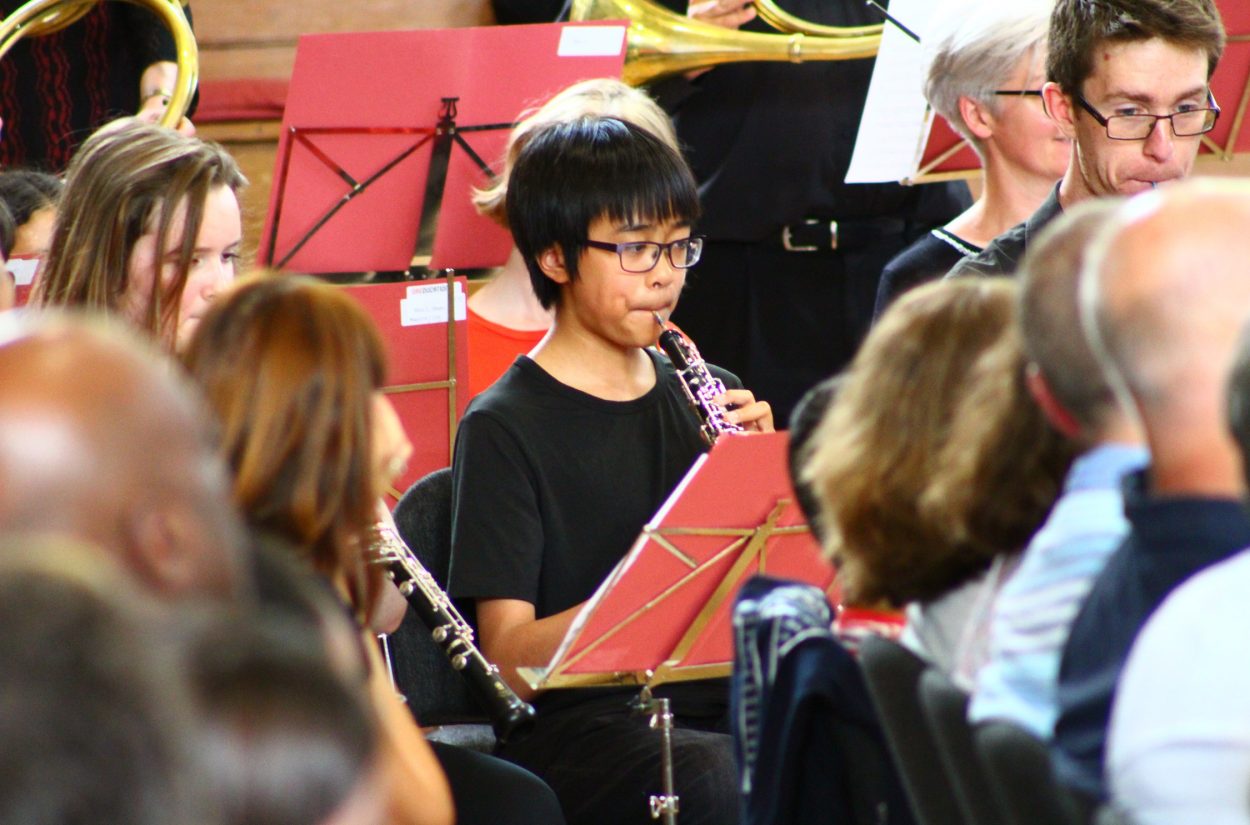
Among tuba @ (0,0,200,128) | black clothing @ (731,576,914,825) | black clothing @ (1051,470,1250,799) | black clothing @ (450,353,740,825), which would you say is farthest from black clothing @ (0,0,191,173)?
black clothing @ (1051,470,1250,799)

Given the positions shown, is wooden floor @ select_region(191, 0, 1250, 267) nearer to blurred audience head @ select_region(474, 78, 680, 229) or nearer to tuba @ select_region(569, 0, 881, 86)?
tuba @ select_region(569, 0, 881, 86)

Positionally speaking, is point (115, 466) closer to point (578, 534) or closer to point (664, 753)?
point (664, 753)

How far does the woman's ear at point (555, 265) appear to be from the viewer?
2.29 m

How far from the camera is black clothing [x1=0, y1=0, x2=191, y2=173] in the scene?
133 inches

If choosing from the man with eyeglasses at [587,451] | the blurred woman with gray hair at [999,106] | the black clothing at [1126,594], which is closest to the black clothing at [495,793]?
the man with eyeglasses at [587,451]

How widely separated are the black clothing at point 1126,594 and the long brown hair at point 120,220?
1.34 m

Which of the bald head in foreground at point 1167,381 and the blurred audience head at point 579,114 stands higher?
the blurred audience head at point 579,114

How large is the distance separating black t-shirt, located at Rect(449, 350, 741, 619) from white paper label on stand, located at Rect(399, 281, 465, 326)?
323 millimetres

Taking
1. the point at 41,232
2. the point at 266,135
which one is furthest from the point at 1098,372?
the point at 266,135

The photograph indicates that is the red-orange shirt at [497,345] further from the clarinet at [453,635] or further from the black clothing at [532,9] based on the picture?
the black clothing at [532,9]

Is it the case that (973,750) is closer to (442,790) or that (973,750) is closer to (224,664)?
(442,790)

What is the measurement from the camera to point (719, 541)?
5.70 ft

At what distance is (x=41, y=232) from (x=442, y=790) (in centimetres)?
189

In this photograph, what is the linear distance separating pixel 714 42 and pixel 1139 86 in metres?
1.45
